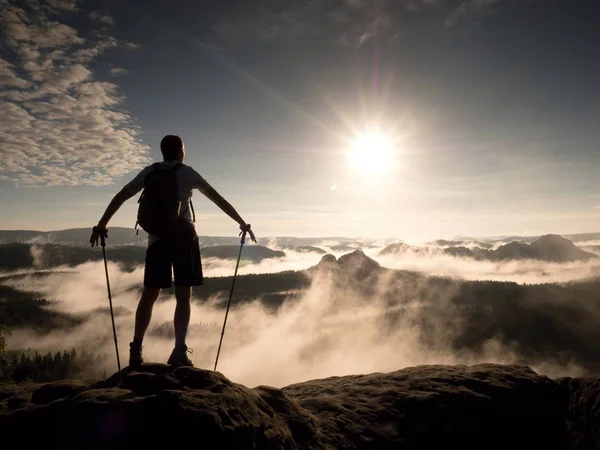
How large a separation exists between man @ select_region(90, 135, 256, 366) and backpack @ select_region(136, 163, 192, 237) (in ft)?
0.61

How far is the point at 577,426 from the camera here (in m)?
9.80

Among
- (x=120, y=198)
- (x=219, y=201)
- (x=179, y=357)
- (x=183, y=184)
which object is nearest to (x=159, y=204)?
(x=183, y=184)

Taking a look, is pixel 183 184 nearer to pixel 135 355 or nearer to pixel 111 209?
pixel 111 209

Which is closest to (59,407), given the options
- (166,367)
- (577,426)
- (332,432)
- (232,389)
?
(166,367)

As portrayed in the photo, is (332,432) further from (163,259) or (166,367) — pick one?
(163,259)

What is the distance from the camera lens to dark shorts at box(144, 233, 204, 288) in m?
6.93

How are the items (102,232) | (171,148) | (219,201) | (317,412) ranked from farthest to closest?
1. (317,412)
2. (219,201)
3. (171,148)
4. (102,232)

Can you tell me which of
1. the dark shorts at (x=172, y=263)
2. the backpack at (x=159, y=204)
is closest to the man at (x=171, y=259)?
the dark shorts at (x=172, y=263)

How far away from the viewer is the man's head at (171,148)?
24.2 ft

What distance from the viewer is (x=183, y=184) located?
23.3 ft

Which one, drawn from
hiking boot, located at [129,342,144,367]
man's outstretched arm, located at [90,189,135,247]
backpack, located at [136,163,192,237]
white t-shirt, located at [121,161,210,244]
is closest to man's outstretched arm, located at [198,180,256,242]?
white t-shirt, located at [121,161,210,244]

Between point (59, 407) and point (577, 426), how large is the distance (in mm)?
12417

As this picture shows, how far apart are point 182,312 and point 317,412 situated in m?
3.90

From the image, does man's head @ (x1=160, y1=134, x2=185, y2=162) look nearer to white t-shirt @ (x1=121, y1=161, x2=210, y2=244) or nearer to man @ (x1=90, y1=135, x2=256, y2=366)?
man @ (x1=90, y1=135, x2=256, y2=366)
